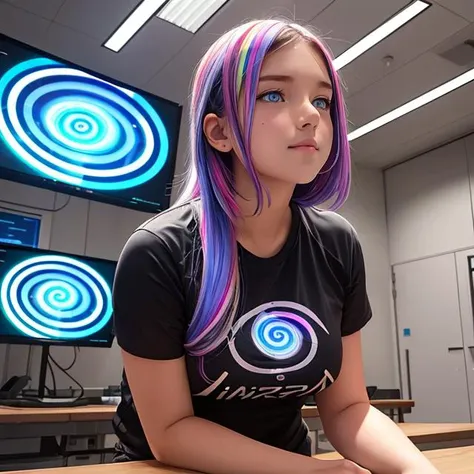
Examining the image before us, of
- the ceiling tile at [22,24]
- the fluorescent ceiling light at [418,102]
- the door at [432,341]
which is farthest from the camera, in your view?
the door at [432,341]

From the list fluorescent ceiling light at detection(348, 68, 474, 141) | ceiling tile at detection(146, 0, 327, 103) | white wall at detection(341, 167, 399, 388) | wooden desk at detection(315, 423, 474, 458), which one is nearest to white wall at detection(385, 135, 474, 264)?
white wall at detection(341, 167, 399, 388)

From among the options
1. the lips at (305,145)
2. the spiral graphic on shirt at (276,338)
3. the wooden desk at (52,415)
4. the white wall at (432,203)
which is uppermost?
the white wall at (432,203)

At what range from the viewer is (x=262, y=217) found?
77cm

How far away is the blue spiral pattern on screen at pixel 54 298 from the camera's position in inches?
74.0

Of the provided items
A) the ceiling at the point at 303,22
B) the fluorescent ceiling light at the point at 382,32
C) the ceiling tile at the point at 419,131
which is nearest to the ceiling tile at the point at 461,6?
the ceiling at the point at 303,22

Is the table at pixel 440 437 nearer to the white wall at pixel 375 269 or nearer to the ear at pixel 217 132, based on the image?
the ear at pixel 217 132

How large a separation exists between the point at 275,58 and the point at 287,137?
116 mm

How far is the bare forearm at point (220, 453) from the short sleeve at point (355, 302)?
0.27m

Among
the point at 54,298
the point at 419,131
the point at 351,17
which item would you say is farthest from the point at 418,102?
the point at 54,298

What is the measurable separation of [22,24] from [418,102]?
2.89m

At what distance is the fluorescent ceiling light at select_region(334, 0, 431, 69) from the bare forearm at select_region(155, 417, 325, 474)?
2.64 meters

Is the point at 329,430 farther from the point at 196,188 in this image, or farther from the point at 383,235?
the point at 383,235

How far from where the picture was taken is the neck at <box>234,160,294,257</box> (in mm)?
745

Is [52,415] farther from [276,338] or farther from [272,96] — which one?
[272,96]
